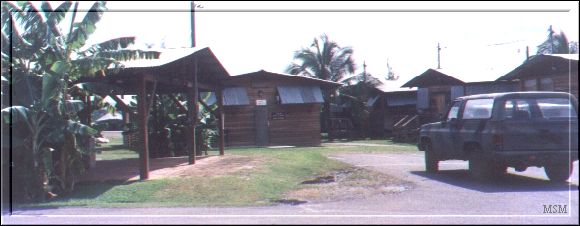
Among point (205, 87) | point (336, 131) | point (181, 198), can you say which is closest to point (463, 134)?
point (181, 198)

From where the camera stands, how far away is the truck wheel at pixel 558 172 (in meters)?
9.09

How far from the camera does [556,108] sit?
9.13 m

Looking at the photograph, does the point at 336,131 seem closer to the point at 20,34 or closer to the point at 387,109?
the point at 387,109

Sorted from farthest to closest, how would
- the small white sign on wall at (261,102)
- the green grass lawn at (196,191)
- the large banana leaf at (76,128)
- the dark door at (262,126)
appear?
the dark door at (262,126) → the small white sign on wall at (261,102) → the large banana leaf at (76,128) → the green grass lawn at (196,191)

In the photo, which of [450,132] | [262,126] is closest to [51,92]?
[450,132]

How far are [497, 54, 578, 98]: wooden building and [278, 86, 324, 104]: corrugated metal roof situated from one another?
11337 millimetres

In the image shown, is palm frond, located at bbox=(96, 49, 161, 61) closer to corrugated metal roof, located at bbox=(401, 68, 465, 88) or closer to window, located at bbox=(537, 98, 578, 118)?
window, located at bbox=(537, 98, 578, 118)

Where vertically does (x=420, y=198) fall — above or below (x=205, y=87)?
below

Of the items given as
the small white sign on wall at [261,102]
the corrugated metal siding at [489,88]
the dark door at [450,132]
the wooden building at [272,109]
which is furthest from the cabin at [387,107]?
the dark door at [450,132]

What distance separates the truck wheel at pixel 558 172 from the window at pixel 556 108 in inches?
30.0

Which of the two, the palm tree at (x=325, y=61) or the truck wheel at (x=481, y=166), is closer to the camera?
the truck wheel at (x=481, y=166)

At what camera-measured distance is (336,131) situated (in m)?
30.6

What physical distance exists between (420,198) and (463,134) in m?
1.98

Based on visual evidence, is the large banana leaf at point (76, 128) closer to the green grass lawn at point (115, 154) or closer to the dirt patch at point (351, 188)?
the dirt patch at point (351, 188)
